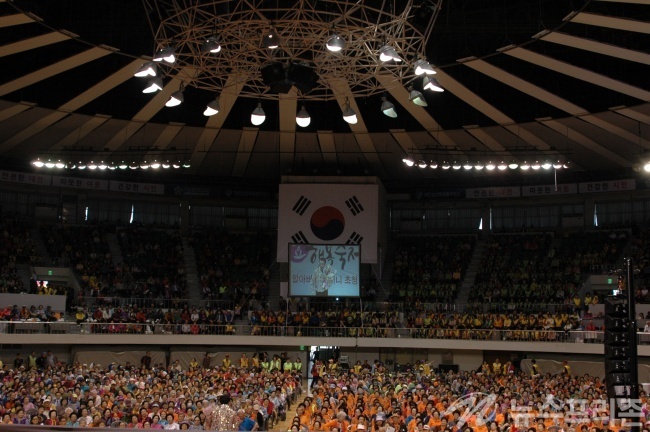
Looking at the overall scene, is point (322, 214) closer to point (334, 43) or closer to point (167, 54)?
point (167, 54)

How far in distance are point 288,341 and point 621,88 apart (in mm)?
16823

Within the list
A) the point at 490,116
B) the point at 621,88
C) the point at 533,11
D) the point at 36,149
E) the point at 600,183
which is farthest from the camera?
the point at 600,183

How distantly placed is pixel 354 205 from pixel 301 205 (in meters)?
2.48

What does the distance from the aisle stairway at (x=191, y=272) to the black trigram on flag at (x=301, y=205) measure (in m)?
6.51

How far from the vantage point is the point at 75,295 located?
1358 inches

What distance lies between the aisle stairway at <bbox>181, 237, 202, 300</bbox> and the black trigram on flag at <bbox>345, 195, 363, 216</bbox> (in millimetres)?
8581

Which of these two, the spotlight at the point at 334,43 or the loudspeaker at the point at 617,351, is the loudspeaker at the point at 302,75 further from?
the loudspeaker at the point at 617,351

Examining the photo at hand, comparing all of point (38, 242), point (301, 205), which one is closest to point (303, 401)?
point (301, 205)

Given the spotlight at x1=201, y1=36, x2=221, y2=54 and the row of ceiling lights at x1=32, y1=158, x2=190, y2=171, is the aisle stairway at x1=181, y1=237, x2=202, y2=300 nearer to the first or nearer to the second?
the row of ceiling lights at x1=32, y1=158, x2=190, y2=171

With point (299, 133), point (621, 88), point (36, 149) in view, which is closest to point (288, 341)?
point (299, 133)

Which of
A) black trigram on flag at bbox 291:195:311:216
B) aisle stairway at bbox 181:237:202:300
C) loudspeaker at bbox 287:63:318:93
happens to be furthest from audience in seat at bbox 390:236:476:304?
loudspeaker at bbox 287:63:318:93

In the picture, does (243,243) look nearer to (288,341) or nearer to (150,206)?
(150,206)

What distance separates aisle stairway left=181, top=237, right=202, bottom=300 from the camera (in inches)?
1437

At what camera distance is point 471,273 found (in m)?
37.5
